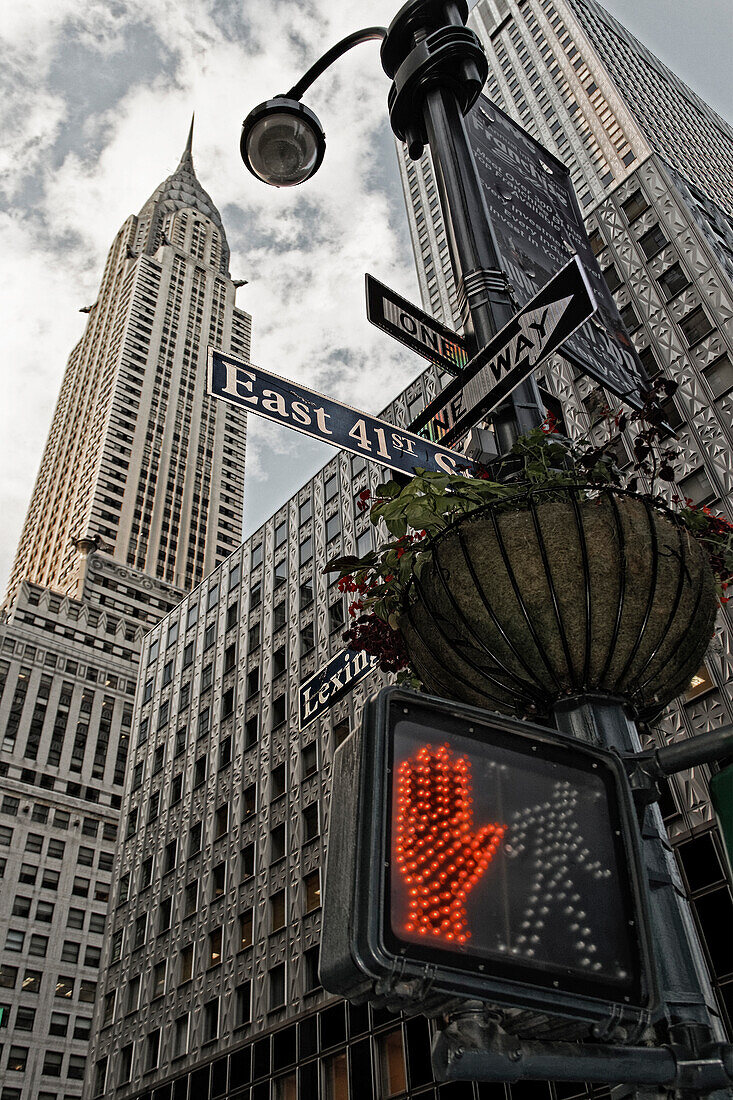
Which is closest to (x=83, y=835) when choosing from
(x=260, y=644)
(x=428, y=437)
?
(x=260, y=644)

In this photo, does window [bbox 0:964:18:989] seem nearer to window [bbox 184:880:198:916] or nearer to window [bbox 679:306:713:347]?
window [bbox 184:880:198:916]

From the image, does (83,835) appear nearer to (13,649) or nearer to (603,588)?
(13,649)

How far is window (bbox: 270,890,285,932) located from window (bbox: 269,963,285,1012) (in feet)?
4.54

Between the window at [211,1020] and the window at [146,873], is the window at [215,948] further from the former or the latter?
the window at [146,873]

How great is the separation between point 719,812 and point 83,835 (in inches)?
3556

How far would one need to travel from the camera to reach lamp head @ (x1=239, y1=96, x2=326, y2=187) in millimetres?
7758

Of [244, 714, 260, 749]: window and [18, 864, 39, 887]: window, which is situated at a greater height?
[18, 864, 39, 887]: window

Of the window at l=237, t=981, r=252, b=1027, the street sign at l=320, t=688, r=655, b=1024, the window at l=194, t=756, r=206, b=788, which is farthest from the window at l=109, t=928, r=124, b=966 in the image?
the street sign at l=320, t=688, r=655, b=1024

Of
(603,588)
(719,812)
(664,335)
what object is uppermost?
(664,335)

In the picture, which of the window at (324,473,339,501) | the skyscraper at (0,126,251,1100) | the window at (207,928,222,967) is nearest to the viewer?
the window at (207,928,222,967)

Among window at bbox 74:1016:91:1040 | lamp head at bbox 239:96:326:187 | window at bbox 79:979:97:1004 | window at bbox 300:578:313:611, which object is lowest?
lamp head at bbox 239:96:326:187

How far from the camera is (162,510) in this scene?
134 metres

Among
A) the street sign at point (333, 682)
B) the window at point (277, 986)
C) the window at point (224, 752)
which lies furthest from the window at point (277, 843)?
the street sign at point (333, 682)

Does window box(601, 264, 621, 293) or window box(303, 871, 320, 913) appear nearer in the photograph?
window box(303, 871, 320, 913)
